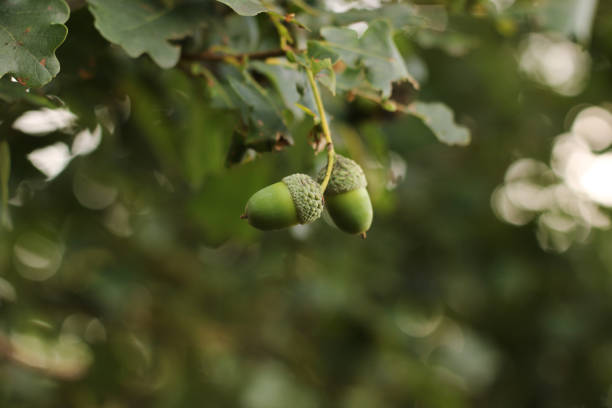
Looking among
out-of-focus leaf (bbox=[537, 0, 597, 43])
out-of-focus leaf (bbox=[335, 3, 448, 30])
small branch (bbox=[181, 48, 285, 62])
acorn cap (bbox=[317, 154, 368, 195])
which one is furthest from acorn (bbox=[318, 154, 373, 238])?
out-of-focus leaf (bbox=[537, 0, 597, 43])

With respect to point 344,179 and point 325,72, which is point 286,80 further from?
point 344,179

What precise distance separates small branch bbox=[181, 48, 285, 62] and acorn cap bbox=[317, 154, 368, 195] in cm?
20

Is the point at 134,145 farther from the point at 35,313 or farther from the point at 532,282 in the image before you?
the point at 532,282

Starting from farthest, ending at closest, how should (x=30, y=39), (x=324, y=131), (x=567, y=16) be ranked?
(x=567, y=16), (x=324, y=131), (x=30, y=39)

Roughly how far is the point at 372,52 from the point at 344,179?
0.21m

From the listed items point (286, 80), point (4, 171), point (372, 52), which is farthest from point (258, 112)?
point (4, 171)

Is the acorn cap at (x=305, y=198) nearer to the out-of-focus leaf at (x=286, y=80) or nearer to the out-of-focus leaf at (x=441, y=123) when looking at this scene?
the out-of-focus leaf at (x=286, y=80)

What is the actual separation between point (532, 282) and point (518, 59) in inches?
43.7

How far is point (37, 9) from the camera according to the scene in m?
0.69

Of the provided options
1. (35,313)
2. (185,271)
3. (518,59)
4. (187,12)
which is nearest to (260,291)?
(185,271)

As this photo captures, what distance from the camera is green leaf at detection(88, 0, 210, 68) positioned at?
802mm

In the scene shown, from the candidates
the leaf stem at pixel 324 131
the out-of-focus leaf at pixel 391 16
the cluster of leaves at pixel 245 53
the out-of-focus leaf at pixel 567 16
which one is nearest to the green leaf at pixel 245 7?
the cluster of leaves at pixel 245 53

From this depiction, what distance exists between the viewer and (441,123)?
1.02 m

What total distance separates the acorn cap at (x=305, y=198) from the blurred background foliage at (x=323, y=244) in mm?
225
